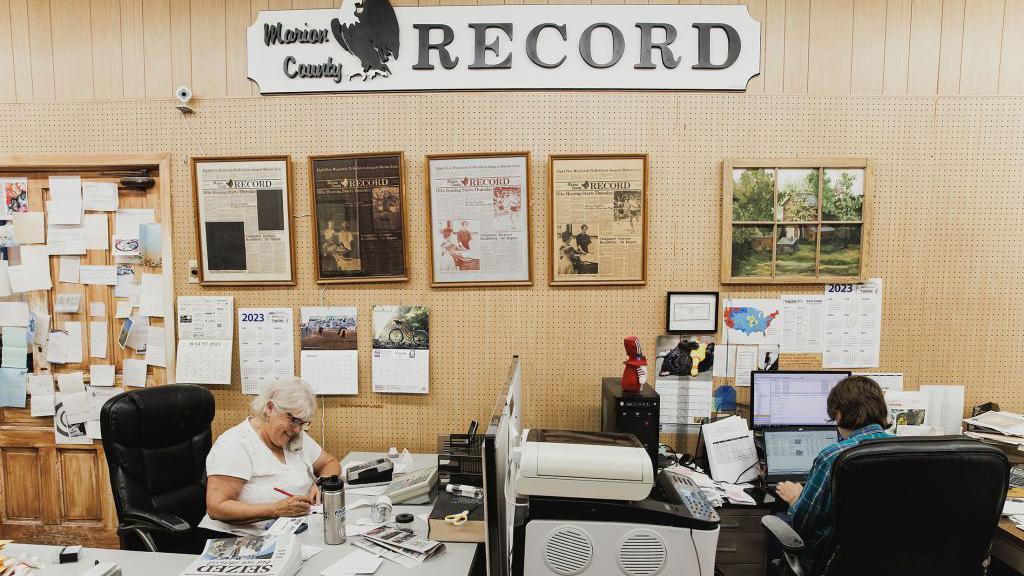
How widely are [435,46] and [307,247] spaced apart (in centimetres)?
130

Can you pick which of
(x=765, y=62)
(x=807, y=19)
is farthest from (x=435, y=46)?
(x=807, y=19)

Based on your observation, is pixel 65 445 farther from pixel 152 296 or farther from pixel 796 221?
pixel 796 221

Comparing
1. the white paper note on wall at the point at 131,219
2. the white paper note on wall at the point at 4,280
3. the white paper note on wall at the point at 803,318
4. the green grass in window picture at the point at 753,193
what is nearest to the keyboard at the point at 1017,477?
the white paper note on wall at the point at 803,318

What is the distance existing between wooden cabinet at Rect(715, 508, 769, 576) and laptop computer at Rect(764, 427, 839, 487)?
22cm

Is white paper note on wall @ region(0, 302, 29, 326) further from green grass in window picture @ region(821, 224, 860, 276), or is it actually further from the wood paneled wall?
green grass in window picture @ region(821, 224, 860, 276)

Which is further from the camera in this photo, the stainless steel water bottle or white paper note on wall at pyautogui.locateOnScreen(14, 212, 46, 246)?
white paper note on wall at pyautogui.locateOnScreen(14, 212, 46, 246)

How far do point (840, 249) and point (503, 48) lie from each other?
211cm

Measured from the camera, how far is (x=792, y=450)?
7.72ft

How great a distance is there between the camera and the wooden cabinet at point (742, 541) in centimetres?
217

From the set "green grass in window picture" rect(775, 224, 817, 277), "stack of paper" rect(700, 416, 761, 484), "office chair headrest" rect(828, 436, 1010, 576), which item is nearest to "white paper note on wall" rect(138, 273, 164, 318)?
"stack of paper" rect(700, 416, 761, 484)

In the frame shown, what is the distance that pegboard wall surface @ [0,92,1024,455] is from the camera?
A: 2.61 metres

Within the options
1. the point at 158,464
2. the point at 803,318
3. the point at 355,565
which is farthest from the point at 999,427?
the point at 158,464

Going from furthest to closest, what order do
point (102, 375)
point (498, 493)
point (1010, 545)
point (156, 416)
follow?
1. point (102, 375)
2. point (156, 416)
3. point (1010, 545)
4. point (498, 493)

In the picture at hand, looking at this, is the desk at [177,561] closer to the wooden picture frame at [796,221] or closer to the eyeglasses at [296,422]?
the eyeglasses at [296,422]
